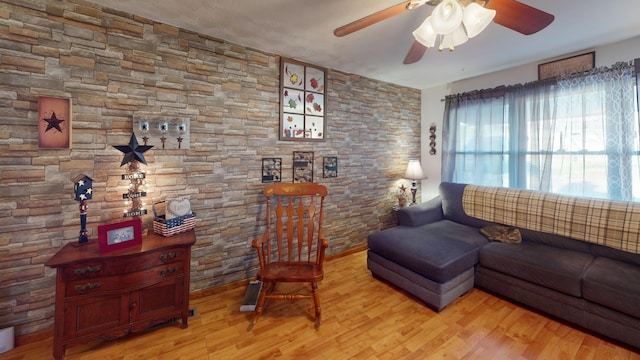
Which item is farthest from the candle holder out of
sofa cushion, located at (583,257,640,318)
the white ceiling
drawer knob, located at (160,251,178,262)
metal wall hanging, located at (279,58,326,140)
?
sofa cushion, located at (583,257,640,318)

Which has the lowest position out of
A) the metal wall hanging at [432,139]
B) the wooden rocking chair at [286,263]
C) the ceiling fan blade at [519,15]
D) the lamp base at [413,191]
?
the wooden rocking chair at [286,263]

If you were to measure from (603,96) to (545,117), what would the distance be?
44 centimetres

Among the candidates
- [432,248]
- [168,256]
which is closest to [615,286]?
[432,248]

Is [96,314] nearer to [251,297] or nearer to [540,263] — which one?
[251,297]

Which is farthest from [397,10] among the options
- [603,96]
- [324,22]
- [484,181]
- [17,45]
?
[484,181]

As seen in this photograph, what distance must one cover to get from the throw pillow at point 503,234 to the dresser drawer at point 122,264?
2.87 metres

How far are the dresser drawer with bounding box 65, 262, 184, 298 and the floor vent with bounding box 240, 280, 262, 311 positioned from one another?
60cm

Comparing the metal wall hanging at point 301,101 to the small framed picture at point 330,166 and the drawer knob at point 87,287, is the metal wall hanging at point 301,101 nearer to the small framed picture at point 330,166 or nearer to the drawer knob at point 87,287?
the small framed picture at point 330,166

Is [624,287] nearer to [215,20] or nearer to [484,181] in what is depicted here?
[484,181]

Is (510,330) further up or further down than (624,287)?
further down

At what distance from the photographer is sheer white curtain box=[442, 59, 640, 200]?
2.28 metres

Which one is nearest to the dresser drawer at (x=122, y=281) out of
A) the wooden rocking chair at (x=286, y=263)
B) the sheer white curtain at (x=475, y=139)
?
the wooden rocking chair at (x=286, y=263)

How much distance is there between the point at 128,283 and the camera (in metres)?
1.63

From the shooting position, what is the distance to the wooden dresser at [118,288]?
149 centimetres
